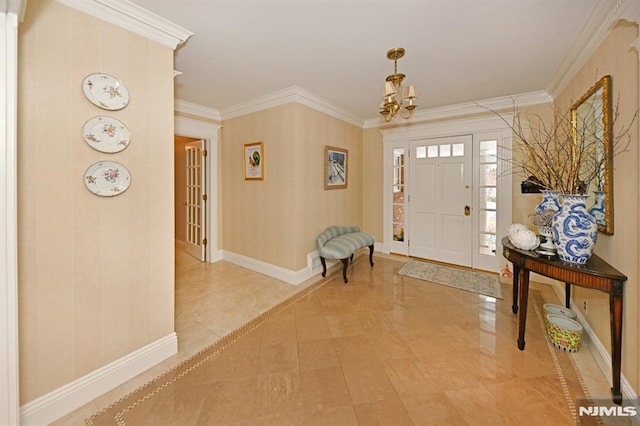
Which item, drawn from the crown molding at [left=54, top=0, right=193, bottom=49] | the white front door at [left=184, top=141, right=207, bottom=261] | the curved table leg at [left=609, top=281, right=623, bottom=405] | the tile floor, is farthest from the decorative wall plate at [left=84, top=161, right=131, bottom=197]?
the curved table leg at [left=609, top=281, right=623, bottom=405]

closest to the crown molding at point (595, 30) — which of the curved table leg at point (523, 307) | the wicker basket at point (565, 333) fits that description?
the curved table leg at point (523, 307)

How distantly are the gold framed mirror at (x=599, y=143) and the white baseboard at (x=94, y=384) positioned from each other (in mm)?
3283

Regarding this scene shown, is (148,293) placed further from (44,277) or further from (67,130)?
(67,130)

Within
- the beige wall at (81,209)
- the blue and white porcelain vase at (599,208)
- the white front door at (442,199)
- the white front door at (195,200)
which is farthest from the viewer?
the white front door at (195,200)

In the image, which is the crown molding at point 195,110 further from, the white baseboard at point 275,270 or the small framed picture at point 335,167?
the white baseboard at point 275,270

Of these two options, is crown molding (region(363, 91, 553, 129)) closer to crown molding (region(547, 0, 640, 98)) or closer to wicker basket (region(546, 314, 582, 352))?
crown molding (region(547, 0, 640, 98))

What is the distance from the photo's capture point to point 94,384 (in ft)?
5.37

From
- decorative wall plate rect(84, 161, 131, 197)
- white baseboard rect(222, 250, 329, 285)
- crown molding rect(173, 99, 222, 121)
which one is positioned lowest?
white baseboard rect(222, 250, 329, 285)

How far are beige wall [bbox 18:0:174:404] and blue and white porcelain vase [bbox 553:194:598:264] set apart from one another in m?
2.80

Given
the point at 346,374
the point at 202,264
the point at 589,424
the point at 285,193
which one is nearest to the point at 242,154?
the point at 285,193

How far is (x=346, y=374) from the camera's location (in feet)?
6.07

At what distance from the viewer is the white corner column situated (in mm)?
1202

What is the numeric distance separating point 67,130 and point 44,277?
0.82 m

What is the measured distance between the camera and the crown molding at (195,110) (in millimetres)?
3826
